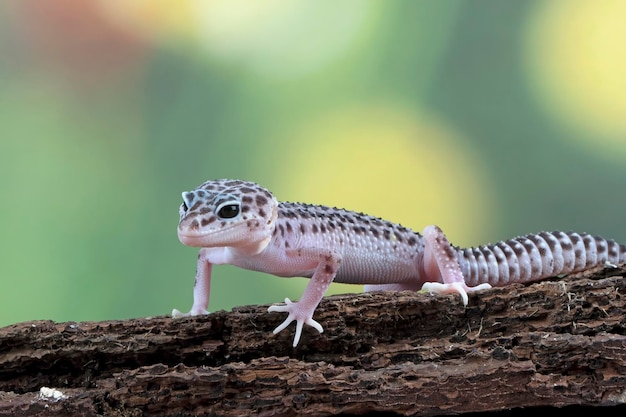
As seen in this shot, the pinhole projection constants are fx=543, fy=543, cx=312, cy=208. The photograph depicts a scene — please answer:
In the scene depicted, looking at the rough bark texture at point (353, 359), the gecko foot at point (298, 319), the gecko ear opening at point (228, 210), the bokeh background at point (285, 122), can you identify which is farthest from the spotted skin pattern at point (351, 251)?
the bokeh background at point (285, 122)

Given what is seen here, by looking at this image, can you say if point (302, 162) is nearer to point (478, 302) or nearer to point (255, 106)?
point (255, 106)

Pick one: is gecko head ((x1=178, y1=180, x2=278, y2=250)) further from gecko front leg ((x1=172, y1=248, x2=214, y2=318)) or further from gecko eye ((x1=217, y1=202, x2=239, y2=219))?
gecko front leg ((x1=172, y1=248, x2=214, y2=318))

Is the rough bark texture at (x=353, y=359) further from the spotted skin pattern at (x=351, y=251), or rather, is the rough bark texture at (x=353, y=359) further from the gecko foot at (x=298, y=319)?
the spotted skin pattern at (x=351, y=251)

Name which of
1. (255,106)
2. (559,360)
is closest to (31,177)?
(255,106)

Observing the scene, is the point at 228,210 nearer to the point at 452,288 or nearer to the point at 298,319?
the point at 298,319

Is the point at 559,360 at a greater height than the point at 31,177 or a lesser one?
lesser

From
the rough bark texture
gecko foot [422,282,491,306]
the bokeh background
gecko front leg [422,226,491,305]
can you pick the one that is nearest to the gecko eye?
the rough bark texture
